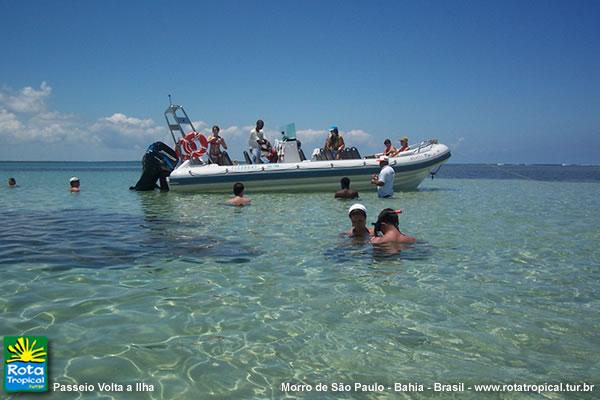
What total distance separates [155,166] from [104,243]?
11.4 meters

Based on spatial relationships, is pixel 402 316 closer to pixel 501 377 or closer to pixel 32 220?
pixel 501 377

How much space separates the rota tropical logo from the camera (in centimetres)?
243

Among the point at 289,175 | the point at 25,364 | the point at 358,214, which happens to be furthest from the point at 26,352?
the point at 289,175

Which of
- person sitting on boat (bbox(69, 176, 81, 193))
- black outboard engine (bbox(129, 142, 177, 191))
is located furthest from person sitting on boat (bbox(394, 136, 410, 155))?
person sitting on boat (bbox(69, 176, 81, 193))

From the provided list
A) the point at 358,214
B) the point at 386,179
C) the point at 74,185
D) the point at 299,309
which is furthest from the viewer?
the point at 74,185

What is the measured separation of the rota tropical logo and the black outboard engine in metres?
14.7

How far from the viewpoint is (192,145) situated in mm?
16109

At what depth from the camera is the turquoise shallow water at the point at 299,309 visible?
2.62 meters

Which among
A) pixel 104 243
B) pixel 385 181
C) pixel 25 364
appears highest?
pixel 385 181

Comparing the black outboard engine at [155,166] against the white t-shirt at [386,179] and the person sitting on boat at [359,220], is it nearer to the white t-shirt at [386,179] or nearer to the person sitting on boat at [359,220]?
the white t-shirt at [386,179]

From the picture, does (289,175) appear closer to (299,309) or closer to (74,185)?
(74,185)

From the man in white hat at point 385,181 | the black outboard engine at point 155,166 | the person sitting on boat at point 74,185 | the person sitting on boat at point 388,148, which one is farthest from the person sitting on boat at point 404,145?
the person sitting on boat at point 74,185

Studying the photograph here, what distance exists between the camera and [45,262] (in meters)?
5.16

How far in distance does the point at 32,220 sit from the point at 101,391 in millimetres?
7985
